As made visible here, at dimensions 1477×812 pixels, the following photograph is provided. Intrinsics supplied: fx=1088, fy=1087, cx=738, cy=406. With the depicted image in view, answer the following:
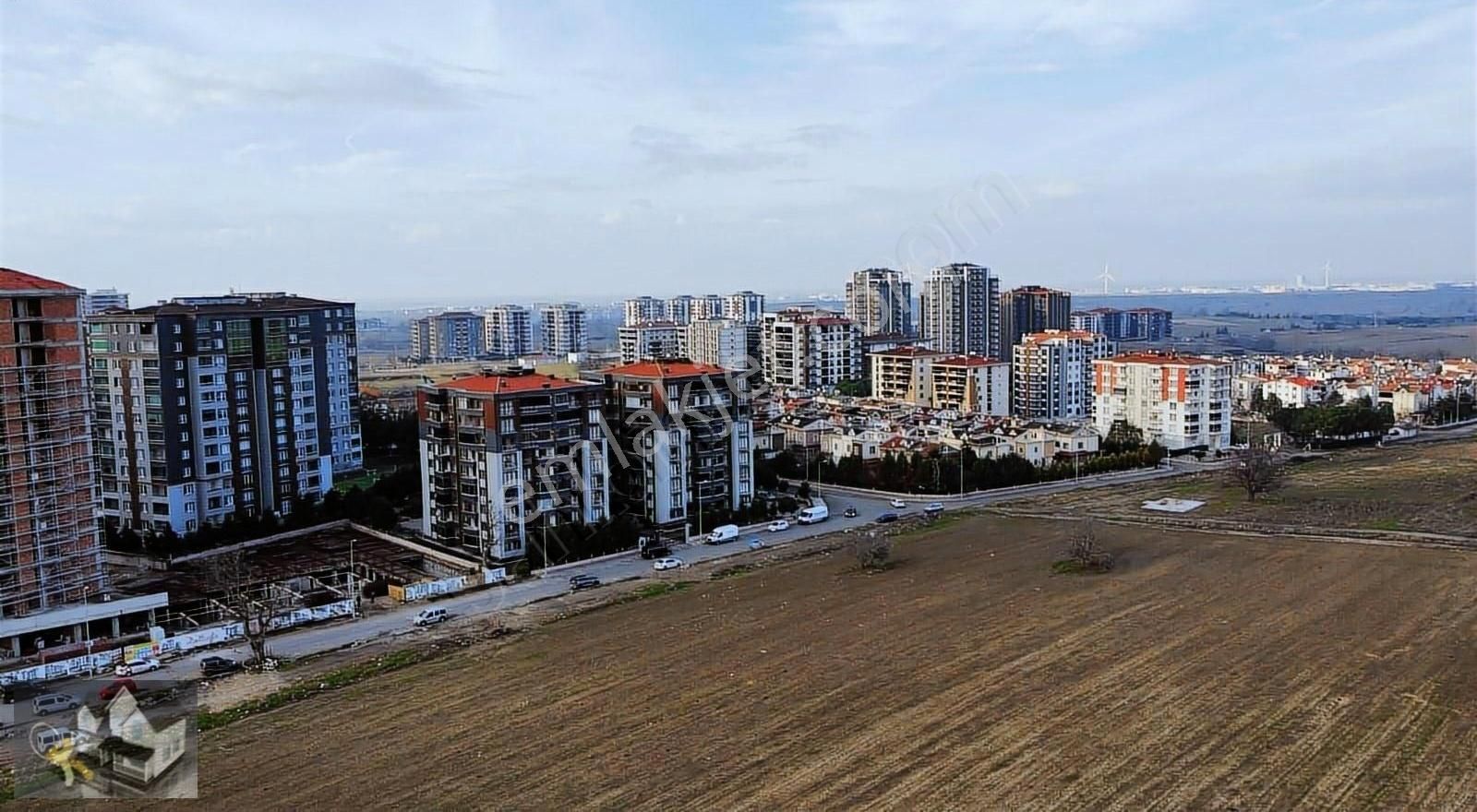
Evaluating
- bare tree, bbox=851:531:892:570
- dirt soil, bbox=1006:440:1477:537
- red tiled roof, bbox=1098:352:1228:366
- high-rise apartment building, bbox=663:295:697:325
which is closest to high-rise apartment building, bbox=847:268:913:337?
high-rise apartment building, bbox=663:295:697:325

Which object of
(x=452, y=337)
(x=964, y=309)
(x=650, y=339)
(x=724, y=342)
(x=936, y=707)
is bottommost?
(x=936, y=707)

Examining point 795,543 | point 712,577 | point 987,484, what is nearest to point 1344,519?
point 987,484

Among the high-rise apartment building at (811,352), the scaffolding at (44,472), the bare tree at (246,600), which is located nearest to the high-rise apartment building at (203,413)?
the bare tree at (246,600)

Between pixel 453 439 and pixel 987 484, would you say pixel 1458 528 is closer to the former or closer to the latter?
pixel 987 484

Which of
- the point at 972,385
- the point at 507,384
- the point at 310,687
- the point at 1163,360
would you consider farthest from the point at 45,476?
the point at 972,385

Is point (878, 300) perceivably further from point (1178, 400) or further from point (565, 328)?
point (1178, 400)

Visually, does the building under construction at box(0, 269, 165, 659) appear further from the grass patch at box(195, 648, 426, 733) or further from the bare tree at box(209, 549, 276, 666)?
the grass patch at box(195, 648, 426, 733)
